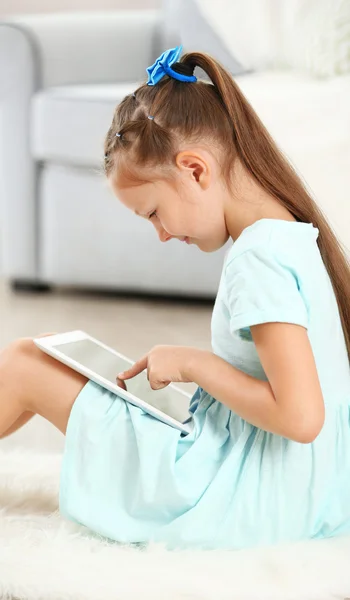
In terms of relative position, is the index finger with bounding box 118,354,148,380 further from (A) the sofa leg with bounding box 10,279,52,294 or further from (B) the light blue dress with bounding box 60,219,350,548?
(A) the sofa leg with bounding box 10,279,52,294

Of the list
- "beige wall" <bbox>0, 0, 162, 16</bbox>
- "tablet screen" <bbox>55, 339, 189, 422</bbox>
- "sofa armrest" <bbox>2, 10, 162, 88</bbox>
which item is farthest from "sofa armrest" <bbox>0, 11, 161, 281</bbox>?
"tablet screen" <bbox>55, 339, 189, 422</bbox>

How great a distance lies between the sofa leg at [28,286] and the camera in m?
2.22

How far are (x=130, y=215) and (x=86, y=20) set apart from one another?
23.8 inches

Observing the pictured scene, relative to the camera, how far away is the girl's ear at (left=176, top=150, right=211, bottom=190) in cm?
86

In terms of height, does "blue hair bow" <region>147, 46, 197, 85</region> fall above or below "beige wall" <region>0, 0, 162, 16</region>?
below

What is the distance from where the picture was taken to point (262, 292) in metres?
0.81

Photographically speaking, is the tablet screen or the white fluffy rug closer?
the white fluffy rug

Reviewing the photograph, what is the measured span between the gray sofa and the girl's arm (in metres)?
1.15

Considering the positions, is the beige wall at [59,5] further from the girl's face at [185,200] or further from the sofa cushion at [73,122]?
the girl's face at [185,200]

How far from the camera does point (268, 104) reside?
1.79 metres

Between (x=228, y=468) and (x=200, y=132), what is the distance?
14.0 inches

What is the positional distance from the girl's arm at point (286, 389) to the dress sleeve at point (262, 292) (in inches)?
0.5

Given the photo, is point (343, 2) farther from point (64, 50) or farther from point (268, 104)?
point (64, 50)

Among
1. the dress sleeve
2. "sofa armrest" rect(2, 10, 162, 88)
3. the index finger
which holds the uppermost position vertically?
"sofa armrest" rect(2, 10, 162, 88)
